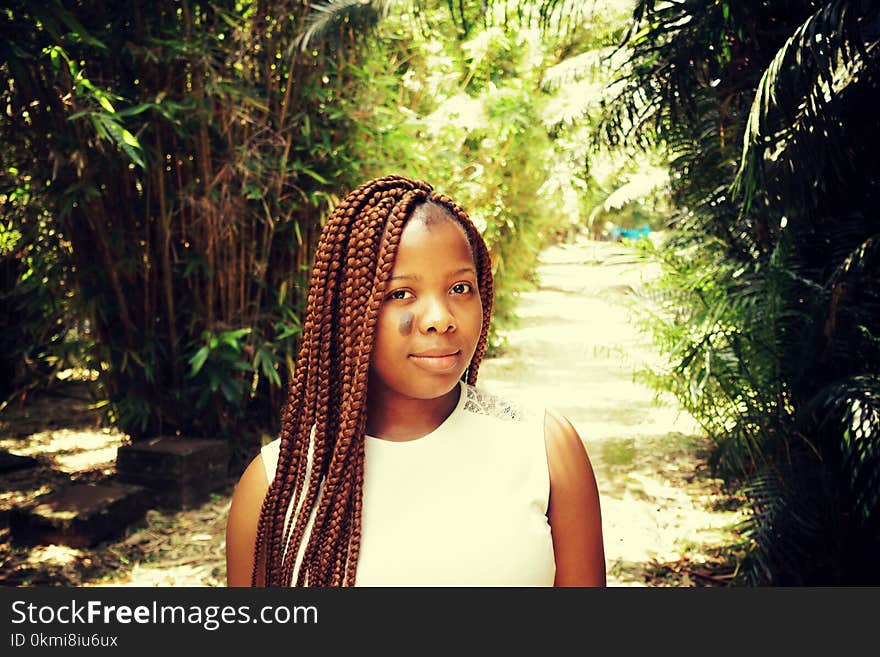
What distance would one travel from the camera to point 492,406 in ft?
4.27

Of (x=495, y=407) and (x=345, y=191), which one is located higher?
(x=345, y=191)

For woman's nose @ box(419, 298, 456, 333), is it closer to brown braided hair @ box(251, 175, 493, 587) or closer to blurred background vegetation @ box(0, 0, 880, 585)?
brown braided hair @ box(251, 175, 493, 587)

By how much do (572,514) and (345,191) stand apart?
383 cm

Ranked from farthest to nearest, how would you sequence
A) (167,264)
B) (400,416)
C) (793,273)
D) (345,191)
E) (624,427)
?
1. (624,427)
2. (345,191)
3. (167,264)
4. (793,273)
5. (400,416)

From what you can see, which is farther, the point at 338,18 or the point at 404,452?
the point at 338,18

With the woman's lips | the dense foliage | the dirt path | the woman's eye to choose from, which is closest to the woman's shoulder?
the woman's lips

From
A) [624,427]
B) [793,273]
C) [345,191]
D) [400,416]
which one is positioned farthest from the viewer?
[624,427]

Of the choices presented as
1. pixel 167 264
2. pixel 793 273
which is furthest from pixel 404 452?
pixel 167 264

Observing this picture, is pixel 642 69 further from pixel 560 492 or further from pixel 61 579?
pixel 61 579

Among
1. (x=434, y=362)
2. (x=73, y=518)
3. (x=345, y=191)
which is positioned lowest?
(x=73, y=518)

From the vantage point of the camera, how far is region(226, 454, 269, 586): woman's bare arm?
128 centimetres

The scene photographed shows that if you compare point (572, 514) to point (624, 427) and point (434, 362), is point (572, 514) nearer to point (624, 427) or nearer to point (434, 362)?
point (434, 362)

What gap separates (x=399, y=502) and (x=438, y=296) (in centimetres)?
33

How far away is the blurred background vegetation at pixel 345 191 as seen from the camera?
2.61 m
